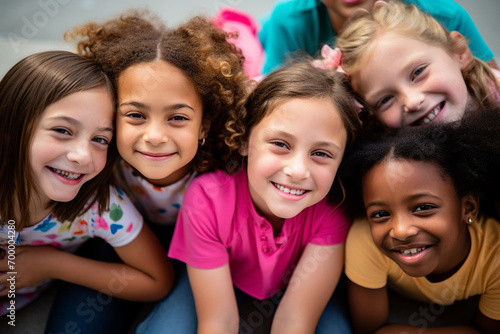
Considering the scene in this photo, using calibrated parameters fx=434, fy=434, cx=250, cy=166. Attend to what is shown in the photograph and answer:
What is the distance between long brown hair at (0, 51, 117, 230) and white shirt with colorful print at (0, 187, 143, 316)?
0.07 meters

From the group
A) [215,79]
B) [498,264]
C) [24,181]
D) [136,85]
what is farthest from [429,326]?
[24,181]

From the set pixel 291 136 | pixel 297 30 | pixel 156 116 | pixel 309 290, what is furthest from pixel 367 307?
pixel 297 30

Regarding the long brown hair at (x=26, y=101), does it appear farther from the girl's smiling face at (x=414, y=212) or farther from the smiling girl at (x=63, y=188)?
the girl's smiling face at (x=414, y=212)

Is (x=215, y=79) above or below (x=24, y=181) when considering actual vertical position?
above

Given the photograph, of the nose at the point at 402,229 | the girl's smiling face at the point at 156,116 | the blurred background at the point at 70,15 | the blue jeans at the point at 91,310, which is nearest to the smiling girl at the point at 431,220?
the nose at the point at 402,229

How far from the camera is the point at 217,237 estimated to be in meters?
1.16

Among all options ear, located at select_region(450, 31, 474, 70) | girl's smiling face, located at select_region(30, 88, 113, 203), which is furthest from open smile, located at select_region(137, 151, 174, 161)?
ear, located at select_region(450, 31, 474, 70)

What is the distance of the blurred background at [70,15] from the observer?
187 centimetres

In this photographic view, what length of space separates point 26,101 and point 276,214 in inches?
25.5

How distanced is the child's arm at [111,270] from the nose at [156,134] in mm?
310

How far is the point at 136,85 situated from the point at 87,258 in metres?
0.55

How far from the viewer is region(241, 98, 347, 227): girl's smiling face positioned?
1.02 metres

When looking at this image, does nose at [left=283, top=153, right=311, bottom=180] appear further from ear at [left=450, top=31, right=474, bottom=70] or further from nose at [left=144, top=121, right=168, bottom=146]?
ear at [left=450, top=31, right=474, bottom=70]

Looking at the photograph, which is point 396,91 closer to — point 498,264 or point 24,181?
point 498,264
